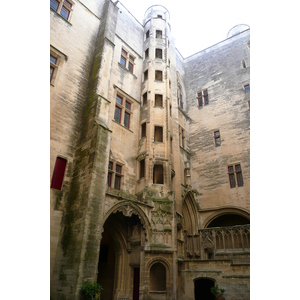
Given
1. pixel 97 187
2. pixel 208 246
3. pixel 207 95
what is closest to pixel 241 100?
pixel 207 95

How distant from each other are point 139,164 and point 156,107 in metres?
3.50

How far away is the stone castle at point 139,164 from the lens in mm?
8891

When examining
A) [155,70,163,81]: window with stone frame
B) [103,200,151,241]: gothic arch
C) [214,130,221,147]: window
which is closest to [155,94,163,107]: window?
[155,70,163,81]: window with stone frame

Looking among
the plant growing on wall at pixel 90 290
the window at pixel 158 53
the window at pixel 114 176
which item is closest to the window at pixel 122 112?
the window at pixel 114 176

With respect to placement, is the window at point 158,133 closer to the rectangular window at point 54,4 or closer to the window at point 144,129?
the window at point 144,129

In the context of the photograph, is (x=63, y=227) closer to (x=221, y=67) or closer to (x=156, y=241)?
(x=156, y=241)

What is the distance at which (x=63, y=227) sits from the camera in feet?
28.3

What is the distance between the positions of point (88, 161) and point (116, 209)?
2.14 m

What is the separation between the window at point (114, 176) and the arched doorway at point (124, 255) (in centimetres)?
134

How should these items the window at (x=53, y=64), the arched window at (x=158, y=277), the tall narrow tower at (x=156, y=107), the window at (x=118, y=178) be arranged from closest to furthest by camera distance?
the arched window at (x=158, y=277)
the window at (x=53, y=64)
the window at (x=118, y=178)
the tall narrow tower at (x=156, y=107)

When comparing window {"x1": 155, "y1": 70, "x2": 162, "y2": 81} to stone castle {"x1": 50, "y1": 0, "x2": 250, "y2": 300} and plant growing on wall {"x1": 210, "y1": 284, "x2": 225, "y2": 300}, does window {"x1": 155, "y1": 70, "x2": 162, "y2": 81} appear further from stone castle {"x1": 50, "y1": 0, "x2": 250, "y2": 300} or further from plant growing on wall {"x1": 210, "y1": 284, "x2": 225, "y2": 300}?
→ plant growing on wall {"x1": 210, "y1": 284, "x2": 225, "y2": 300}

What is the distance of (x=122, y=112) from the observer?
13359 millimetres

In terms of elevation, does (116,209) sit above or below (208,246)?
above

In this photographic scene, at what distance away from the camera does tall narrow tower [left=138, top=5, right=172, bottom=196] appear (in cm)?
1226
